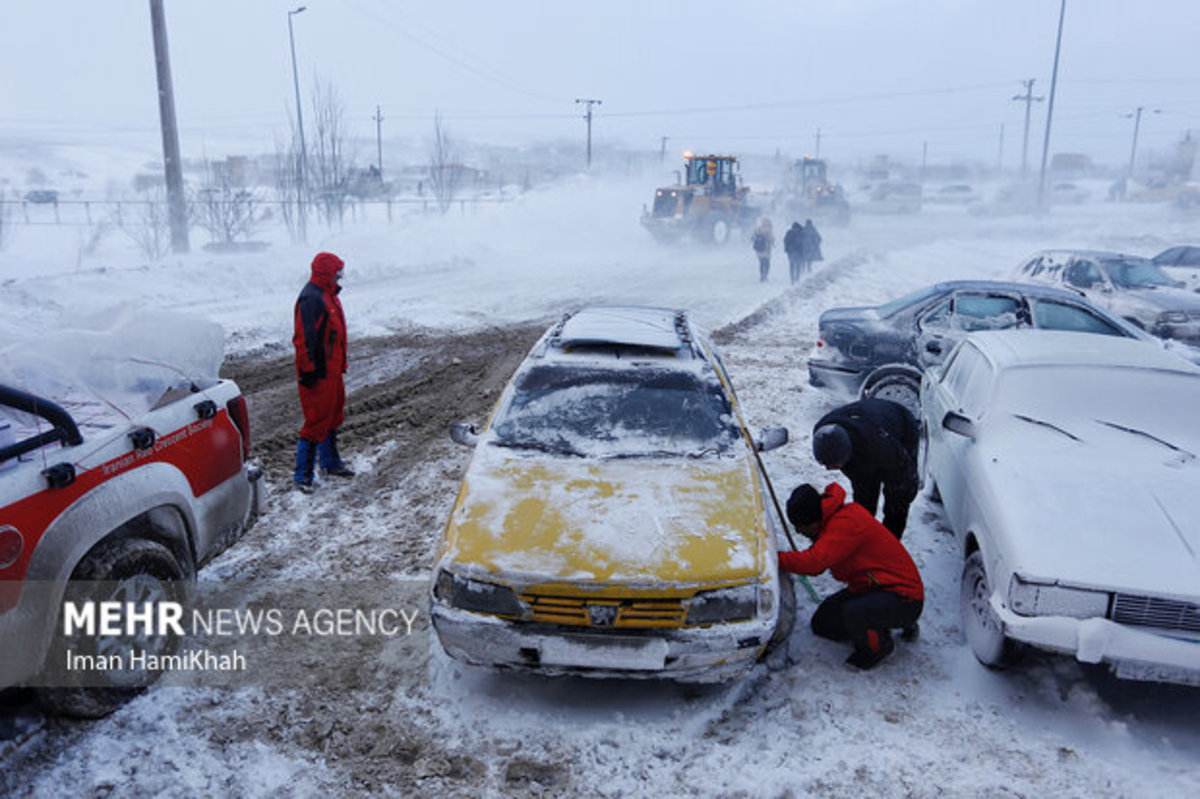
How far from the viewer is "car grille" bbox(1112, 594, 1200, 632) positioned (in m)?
3.43

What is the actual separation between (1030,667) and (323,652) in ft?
12.0

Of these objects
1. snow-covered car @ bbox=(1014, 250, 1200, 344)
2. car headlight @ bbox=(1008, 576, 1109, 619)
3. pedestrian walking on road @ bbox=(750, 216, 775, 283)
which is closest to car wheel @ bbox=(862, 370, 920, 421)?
car headlight @ bbox=(1008, 576, 1109, 619)

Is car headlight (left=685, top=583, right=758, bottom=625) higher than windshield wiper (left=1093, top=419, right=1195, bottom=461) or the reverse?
the reverse

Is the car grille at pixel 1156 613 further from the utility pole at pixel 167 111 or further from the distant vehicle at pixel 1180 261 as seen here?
the utility pole at pixel 167 111

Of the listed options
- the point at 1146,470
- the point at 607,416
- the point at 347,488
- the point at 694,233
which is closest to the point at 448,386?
the point at 347,488

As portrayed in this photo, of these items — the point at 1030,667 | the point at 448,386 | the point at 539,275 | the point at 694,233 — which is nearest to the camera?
the point at 1030,667

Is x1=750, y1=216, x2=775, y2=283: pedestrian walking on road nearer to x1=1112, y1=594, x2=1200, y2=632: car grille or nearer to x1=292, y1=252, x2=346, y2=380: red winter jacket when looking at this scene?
x1=292, y1=252, x2=346, y2=380: red winter jacket

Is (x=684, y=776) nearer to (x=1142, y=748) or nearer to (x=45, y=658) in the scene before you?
(x=1142, y=748)

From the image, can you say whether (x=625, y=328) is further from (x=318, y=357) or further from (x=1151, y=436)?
(x=1151, y=436)

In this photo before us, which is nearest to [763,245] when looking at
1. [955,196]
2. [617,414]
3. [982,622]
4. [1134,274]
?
[1134,274]

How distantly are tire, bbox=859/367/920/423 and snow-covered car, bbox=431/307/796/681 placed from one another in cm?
372

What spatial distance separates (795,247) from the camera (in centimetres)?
1842

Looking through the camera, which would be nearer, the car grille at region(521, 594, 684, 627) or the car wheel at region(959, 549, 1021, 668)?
the car grille at region(521, 594, 684, 627)

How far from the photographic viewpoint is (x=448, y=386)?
9562 mm
